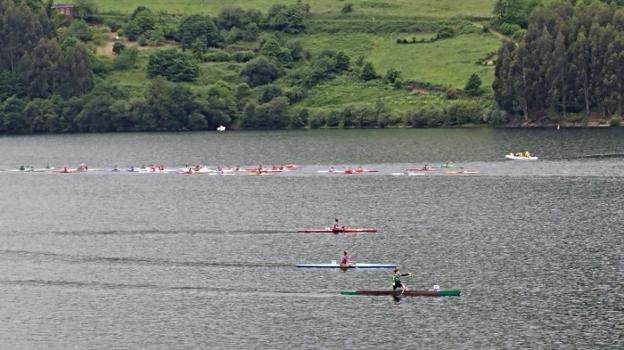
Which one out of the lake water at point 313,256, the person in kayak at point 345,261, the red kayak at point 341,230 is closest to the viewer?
the lake water at point 313,256

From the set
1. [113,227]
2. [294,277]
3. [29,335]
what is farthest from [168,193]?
[29,335]

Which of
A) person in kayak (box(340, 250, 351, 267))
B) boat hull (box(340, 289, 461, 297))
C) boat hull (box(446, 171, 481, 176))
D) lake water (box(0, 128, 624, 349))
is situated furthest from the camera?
boat hull (box(446, 171, 481, 176))

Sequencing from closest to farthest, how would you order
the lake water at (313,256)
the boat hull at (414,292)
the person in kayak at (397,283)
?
the lake water at (313,256)
the boat hull at (414,292)
the person in kayak at (397,283)

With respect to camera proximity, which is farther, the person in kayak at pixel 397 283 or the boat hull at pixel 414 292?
the person in kayak at pixel 397 283

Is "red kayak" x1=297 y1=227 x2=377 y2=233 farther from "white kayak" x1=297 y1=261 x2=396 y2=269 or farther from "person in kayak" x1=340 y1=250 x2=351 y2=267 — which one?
"white kayak" x1=297 y1=261 x2=396 y2=269

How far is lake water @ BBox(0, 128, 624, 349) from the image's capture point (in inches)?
3155

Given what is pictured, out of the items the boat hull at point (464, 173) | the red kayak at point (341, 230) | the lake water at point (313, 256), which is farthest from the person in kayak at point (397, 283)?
the boat hull at point (464, 173)

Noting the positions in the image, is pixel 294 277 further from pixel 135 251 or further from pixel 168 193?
pixel 168 193

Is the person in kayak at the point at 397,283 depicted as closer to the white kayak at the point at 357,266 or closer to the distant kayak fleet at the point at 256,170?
the white kayak at the point at 357,266

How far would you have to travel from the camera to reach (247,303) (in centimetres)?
8731

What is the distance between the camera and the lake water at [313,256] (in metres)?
80.1

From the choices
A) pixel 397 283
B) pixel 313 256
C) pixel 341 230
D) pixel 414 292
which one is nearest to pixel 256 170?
pixel 341 230

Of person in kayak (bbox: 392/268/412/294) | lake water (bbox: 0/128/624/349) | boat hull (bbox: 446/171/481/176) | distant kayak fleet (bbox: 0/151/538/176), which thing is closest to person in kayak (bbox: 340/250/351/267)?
lake water (bbox: 0/128/624/349)

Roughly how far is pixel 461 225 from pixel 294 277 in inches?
1064
